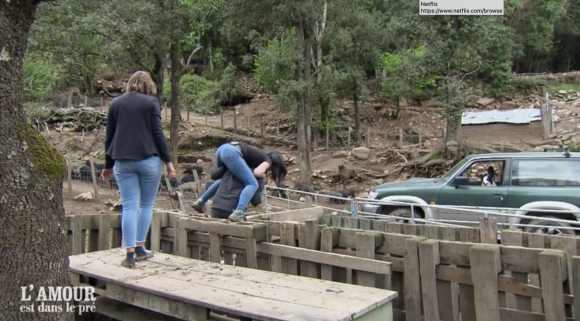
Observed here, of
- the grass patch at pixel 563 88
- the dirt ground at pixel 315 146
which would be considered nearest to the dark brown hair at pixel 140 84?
the dirt ground at pixel 315 146

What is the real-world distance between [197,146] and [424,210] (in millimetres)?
21902

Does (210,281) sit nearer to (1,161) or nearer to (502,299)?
(1,161)

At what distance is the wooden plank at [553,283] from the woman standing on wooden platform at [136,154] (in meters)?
2.78

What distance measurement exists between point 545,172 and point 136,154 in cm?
751

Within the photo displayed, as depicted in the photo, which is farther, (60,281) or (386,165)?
(386,165)

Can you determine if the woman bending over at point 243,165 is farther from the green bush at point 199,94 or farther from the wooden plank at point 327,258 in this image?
the green bush at point 199,94

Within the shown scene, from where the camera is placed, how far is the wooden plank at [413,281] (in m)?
3.54

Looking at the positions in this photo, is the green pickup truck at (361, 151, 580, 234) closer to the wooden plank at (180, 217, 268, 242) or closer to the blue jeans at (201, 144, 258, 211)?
the blue jeans at (201, 144, 258, 211)

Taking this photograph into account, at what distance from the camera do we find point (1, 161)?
9.75 ft

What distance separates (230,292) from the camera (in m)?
3.41

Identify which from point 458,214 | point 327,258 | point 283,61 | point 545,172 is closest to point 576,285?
point 327,258

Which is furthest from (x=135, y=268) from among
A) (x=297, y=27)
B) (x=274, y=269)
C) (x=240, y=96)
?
(x=240, y=96)

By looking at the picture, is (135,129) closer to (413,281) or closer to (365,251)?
(365,251)

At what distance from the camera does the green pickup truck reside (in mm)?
8820
